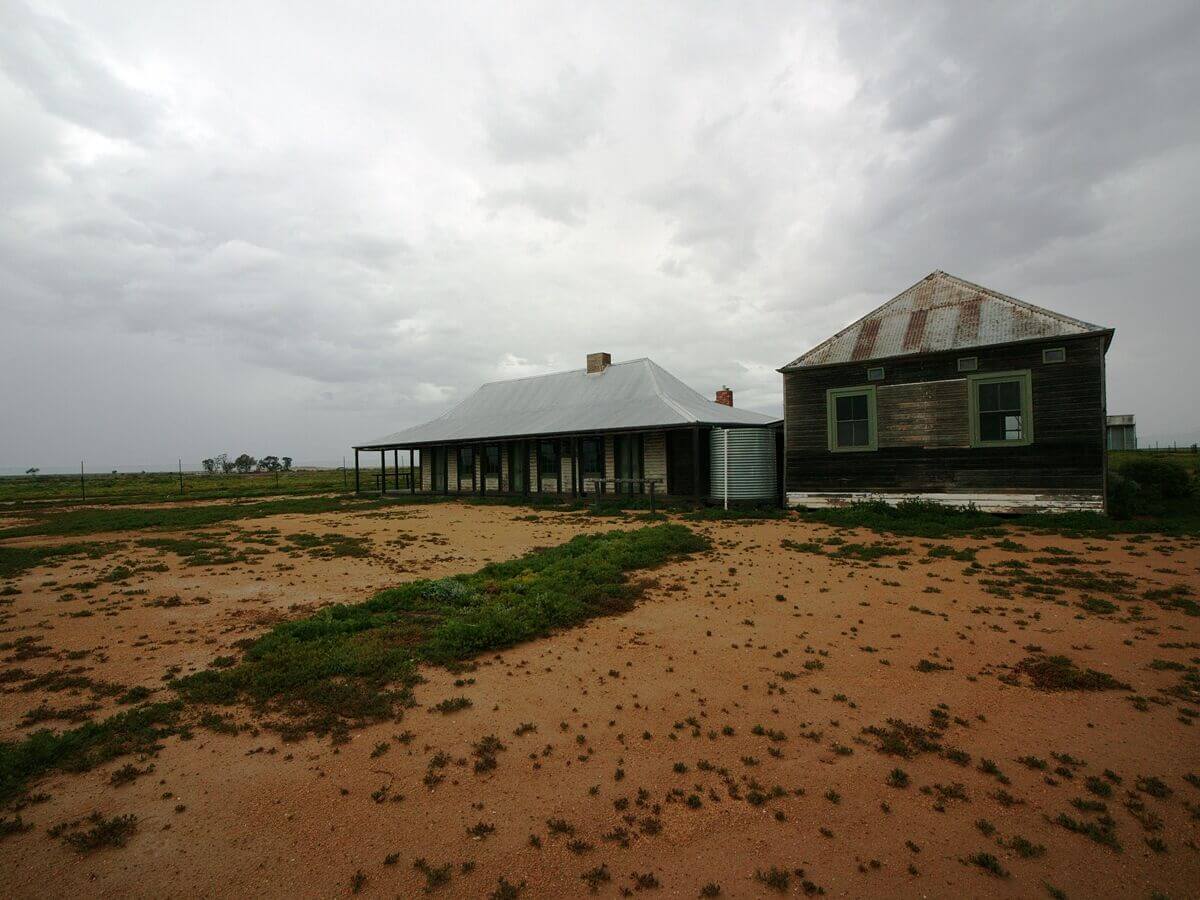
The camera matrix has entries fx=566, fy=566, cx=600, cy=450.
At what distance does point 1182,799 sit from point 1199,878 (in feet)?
2.60

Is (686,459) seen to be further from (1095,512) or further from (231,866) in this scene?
(231,866)

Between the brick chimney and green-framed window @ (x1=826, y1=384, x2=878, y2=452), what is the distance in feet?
46.7

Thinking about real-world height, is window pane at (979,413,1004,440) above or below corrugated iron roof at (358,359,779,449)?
below

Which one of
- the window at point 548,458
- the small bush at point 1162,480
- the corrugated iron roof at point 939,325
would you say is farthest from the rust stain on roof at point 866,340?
the window at point 548,458

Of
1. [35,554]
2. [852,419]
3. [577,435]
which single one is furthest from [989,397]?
[35,554]

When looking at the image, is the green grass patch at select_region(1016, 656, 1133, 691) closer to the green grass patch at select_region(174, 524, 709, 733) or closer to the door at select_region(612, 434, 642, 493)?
the green grass patch at select_region(174, 524, 709, 733)

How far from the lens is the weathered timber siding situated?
1355 centimetres

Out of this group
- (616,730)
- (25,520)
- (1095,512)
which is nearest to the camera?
(616,730)

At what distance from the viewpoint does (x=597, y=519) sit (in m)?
17.0

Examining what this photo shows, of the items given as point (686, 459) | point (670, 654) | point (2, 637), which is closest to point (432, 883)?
point (670, 654)

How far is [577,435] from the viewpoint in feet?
74.2

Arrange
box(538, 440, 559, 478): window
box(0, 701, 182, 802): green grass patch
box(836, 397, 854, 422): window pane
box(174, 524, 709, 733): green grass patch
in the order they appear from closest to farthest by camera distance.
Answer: box(0, 701, 182, 802): green grass patch < box(174, 524, 709, 733): green grass patch < box(836, 397, 854, 422): window pane < box(538, 440, 559, 478): window

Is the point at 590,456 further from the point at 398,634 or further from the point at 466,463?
the point at 398,634

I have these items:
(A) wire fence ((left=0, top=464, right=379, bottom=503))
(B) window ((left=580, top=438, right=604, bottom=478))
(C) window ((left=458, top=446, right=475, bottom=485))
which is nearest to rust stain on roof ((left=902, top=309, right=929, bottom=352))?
(B) window ((left=580, top=438, right=604, bottom=478))
